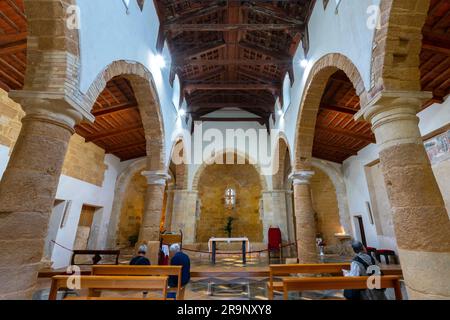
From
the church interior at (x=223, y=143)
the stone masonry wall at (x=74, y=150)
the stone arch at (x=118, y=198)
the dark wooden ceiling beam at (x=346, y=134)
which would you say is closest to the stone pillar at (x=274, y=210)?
the church interior at (x=223, y=143)

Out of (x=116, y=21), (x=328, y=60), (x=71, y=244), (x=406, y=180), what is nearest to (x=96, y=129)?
(x=71, y=244)

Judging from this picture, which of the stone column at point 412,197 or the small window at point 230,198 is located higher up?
the small window at point 230,198

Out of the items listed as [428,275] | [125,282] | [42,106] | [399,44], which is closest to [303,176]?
[399,44]

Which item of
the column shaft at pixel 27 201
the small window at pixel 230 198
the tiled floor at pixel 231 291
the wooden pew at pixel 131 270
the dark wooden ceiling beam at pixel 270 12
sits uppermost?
the dark wooden ceiling beam at pixel 270 12

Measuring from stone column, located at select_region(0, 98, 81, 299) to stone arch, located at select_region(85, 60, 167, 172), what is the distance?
5.04 ft

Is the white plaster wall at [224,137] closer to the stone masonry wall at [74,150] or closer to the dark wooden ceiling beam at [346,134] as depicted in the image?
the dark wooden ceiling beam at [346,134]

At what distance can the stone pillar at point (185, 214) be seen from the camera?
936cm

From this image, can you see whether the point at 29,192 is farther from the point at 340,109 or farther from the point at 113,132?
the point at 340,109

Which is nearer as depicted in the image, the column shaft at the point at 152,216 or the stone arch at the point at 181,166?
the column shaft at the point at 152,216

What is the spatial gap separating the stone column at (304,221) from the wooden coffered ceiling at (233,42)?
371 centimetres

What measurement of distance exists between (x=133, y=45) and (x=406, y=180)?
5.00 meters

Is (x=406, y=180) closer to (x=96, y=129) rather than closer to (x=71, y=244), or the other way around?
(x=96, y=129)

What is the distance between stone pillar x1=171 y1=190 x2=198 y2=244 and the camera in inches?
368

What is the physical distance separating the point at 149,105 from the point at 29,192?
381cm
